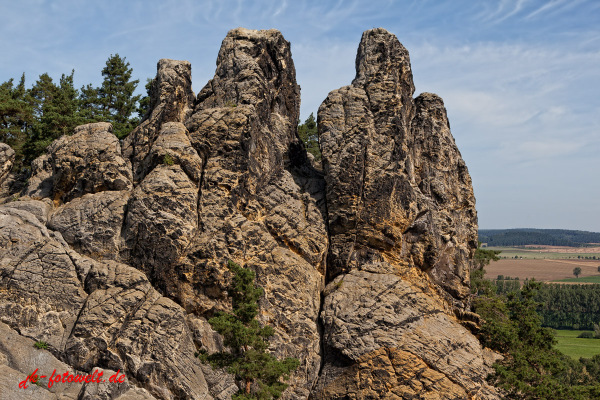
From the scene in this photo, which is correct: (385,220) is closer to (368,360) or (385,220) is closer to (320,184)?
(320,184)

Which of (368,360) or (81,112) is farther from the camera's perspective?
(81,112)

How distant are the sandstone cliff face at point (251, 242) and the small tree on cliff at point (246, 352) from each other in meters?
4.81


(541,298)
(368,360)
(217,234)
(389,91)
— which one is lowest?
(541,298)

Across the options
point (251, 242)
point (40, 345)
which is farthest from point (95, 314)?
point (251, 242)

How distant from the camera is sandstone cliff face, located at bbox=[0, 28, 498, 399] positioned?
3338 cm

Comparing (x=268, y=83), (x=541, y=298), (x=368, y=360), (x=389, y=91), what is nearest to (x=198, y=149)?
(x=268, y=83)

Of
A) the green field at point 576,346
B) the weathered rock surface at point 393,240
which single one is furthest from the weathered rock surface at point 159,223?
the green field at point 576,346

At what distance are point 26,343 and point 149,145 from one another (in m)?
21.0

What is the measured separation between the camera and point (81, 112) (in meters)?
62.3

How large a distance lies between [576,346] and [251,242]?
15337cm

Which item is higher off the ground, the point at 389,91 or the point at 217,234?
the point at 389,91

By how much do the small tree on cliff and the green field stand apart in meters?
130

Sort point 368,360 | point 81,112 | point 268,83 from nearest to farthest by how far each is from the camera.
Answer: point 368,360 → point 268,83 → point 81,112

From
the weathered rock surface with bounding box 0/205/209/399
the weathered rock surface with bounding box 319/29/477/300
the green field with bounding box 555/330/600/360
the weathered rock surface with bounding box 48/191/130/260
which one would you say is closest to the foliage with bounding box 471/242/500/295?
the weathered rock surface with bounding box 319/29/477/300
